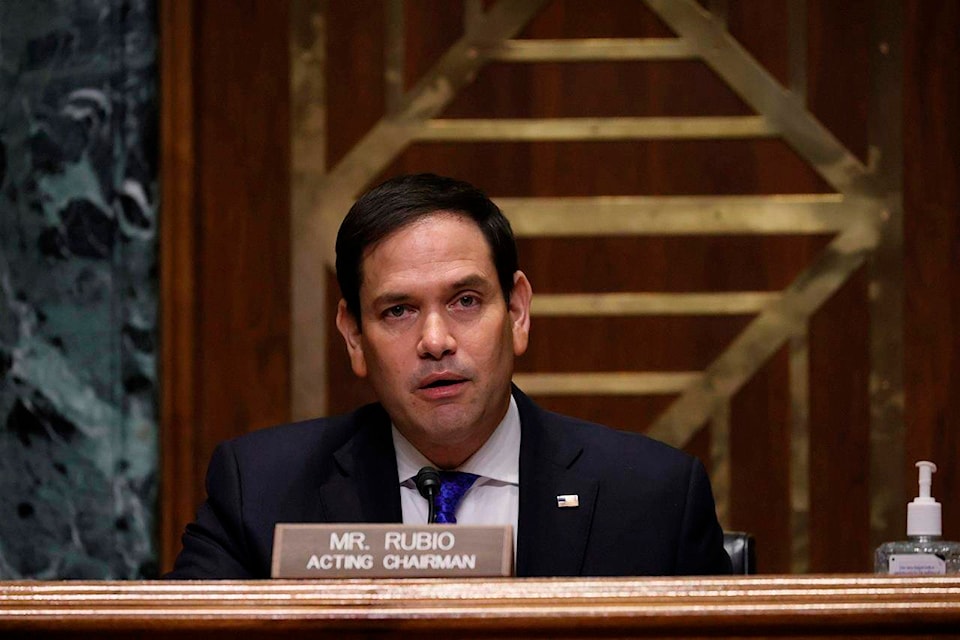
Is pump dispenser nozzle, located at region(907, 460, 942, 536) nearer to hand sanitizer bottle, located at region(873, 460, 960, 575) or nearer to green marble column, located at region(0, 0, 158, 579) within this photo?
hand sanitizer bottle, located at region(873, 460, 960, 575)

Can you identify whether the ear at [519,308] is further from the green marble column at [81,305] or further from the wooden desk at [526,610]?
the green marble column at [81,305]

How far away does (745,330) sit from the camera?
3.62m

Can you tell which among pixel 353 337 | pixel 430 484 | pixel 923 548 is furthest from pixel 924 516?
pixel 353 337

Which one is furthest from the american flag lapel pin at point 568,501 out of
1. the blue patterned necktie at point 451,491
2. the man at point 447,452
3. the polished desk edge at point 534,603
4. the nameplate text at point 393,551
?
the polished desk edge at point 534,603

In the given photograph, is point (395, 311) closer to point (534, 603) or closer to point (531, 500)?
point (531, 500)

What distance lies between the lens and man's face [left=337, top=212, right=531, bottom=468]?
209 cm

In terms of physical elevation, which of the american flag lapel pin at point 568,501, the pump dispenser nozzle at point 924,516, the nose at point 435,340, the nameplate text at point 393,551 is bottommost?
the nameplate text at point 393,551

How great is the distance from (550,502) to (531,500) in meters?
0.03

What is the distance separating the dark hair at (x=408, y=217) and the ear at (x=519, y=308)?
0.02m

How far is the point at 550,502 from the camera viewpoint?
215 cm

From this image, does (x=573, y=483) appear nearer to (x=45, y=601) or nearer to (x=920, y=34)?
(x=45, y=601)

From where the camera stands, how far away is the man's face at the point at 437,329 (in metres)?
2.09

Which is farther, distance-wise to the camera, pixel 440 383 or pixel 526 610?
pixel 440 383

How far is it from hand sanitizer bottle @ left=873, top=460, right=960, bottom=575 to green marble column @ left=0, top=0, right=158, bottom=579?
7.00 ft
